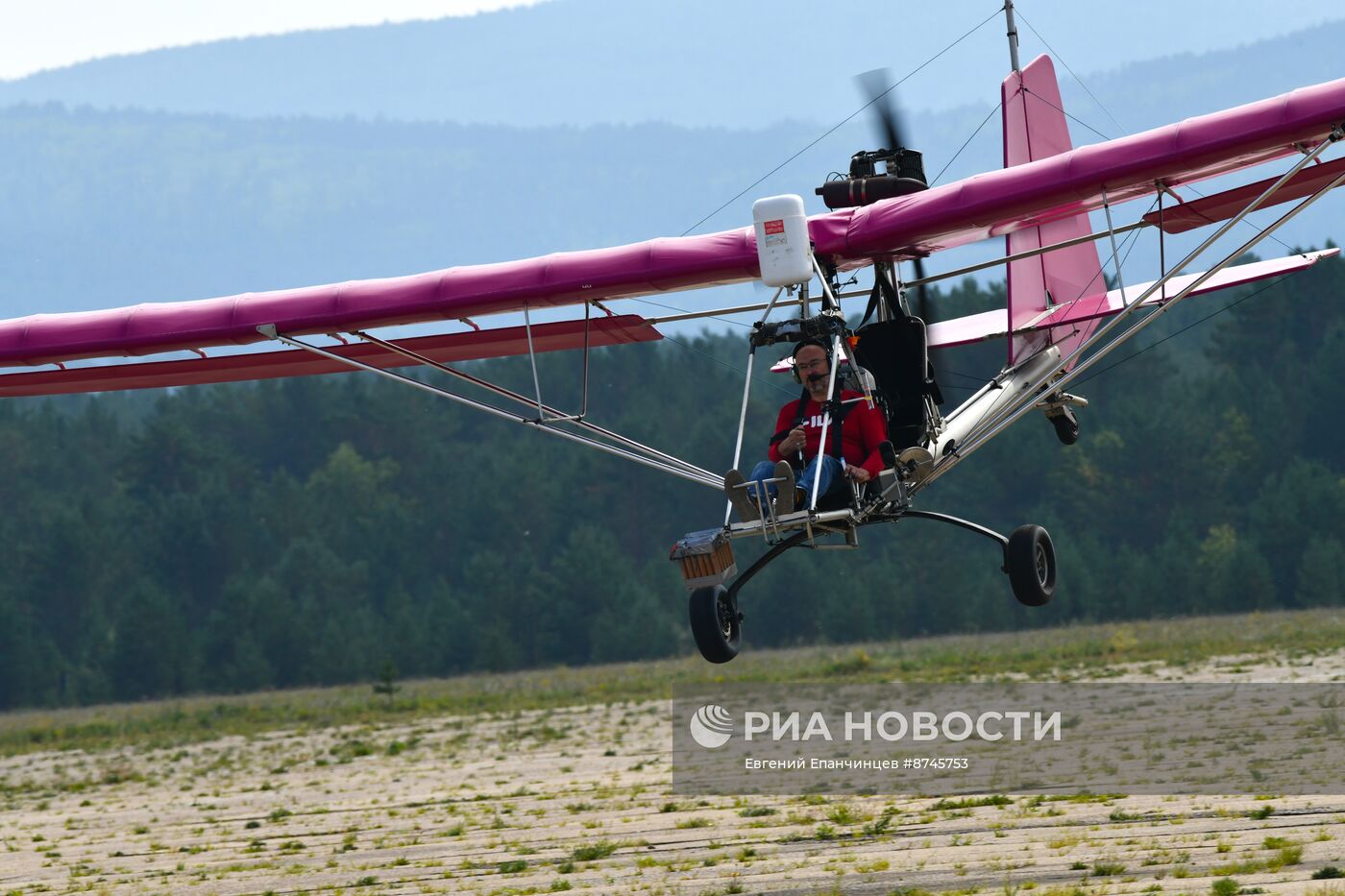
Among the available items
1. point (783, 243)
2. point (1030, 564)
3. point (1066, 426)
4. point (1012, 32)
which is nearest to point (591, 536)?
point (1012, 32)

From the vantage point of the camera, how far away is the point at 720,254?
44.7 ft

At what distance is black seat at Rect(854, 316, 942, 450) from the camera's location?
12.7 m

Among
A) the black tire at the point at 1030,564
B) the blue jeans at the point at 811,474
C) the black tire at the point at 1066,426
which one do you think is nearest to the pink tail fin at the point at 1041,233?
the black tire at the point at 1066,426

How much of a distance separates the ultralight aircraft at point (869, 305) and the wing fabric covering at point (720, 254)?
0.8 inches

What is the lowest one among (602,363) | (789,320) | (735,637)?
(735,637)

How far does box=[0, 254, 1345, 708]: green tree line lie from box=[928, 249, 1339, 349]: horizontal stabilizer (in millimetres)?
55296

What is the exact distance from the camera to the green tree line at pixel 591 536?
242ft

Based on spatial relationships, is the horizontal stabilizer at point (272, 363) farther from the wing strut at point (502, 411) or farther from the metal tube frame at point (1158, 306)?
the metal tube frame at point (1158, 306)

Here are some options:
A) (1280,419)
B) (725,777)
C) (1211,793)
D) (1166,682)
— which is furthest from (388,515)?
(1211,793)

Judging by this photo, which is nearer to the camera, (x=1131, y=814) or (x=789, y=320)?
(x=789, y=320)

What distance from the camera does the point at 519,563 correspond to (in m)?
79.4

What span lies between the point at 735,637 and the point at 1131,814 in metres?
6.38

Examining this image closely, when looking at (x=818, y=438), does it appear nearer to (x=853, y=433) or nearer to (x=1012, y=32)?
(x=853, y=433)

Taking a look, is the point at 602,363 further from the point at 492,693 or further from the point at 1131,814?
the point at 1131,814
